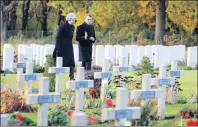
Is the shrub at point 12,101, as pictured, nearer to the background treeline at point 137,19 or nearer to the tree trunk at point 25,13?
the background treeline at point 137,19

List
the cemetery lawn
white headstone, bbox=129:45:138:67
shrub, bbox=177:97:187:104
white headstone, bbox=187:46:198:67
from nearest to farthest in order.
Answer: the cemetery lawn
shrub, bbox=177:97:187:104
white headstone, bbox=129:45:138:67
white headstone, bbox=187:46:198:67

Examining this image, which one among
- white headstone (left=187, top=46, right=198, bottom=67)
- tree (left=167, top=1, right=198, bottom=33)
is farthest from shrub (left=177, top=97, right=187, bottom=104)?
tree (left=167, top=1, right=198, bottom=33)

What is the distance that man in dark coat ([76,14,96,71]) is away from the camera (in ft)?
54.7

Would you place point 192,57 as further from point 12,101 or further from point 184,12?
point 12,101

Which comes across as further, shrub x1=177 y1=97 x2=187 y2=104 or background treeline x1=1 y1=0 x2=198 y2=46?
→ background treeline x1=1 y1=0 x2=198 y2=46

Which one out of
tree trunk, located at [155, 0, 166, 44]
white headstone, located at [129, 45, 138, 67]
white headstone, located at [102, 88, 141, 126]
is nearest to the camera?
white headstone, located at [102, 88, 141, 126]

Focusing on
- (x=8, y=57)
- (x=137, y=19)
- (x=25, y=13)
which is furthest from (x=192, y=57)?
(x=25, y=13)

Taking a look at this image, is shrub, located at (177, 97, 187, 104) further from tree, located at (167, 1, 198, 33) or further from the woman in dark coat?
tree, located at (167, 1, 198, 33)

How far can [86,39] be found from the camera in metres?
16.7

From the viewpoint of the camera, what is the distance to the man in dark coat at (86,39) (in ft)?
54.7

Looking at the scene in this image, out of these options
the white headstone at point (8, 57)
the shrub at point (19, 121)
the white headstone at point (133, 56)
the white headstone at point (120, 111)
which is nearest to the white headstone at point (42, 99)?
the shrub at point (19, 121)

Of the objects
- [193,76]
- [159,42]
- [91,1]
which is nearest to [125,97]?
[193,76]

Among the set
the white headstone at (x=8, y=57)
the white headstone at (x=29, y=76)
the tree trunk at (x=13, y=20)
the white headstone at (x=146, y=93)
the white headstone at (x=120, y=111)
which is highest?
the tree trunk at (x=13, y=20)

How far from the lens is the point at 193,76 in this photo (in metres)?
22.5
